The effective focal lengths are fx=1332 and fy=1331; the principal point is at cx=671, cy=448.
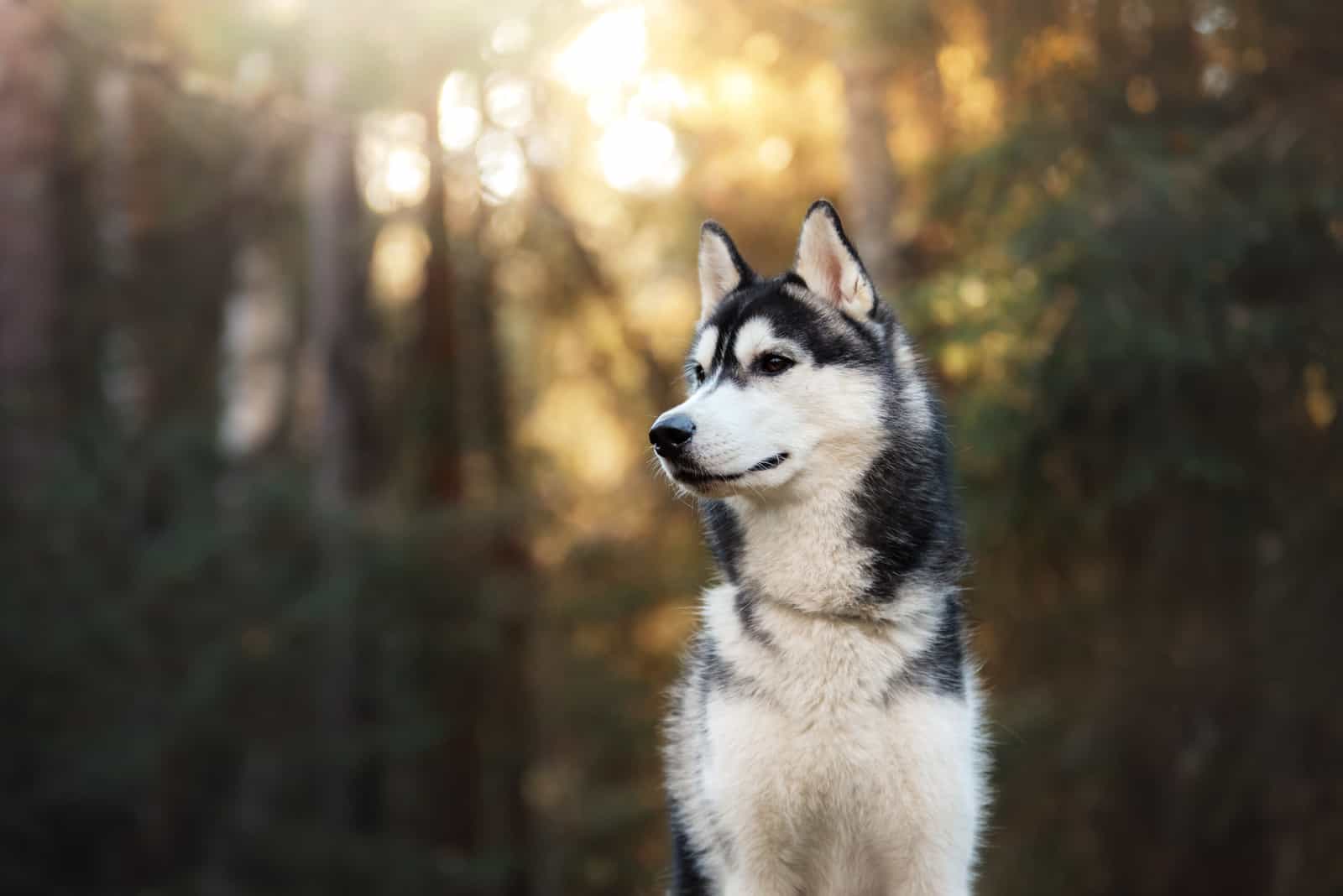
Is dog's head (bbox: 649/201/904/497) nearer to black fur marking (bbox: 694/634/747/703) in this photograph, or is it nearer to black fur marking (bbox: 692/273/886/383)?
black fur marking (bbox: 692/273/886/383)

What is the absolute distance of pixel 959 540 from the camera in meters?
3.77

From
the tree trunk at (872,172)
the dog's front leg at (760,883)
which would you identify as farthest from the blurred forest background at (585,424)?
the dog's front leg at (760,883)

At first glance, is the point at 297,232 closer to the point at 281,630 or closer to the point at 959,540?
the point at 281,630

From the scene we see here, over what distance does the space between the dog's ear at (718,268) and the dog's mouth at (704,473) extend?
742 millimetres

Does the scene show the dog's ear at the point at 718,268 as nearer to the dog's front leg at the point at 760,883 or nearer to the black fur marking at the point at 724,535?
the black fur marking at the point at 724,535

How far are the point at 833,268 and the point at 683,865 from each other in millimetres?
1721

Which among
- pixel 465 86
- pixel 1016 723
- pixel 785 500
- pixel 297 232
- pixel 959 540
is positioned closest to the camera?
pixel 785 500

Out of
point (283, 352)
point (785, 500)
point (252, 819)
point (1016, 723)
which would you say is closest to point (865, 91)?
point (1016, 723)

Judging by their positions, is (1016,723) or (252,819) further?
(252,819)

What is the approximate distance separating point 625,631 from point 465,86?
603 centimetres

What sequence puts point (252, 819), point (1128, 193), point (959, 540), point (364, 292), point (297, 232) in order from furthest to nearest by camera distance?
point (297, 232) < point (364, 292) < point (252, 819) < point (1128, 193) < point (959, 540)

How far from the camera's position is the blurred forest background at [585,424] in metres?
8.04

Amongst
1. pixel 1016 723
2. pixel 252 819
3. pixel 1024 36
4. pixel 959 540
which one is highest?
pixel 1024 36

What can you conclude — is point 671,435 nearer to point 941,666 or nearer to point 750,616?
point 750,616
